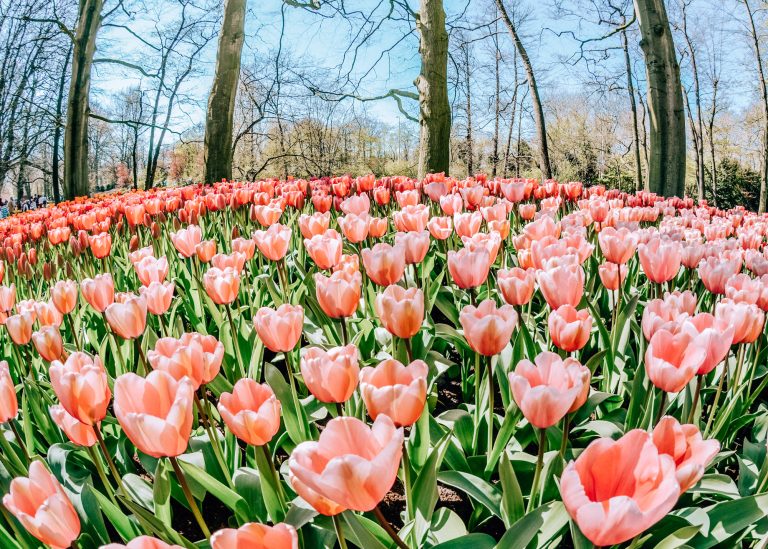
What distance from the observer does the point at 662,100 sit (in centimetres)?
676

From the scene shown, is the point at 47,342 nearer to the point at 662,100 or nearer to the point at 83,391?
the point at 83,391

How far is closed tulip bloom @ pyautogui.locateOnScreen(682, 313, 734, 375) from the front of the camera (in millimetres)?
951

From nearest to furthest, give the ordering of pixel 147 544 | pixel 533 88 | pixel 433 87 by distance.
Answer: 1. pixel 147 544
2. pixel 433 87
3. pixel 533 88

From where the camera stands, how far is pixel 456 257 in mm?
1523

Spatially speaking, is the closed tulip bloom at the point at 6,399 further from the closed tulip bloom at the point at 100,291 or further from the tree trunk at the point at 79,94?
the tree trunk at the point at 79,94

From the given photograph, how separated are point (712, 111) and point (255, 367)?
87.6 feet

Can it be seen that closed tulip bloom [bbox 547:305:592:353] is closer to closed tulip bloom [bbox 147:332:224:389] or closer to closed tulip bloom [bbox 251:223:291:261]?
closed tulip bloom [bbox 147:332:224:389]

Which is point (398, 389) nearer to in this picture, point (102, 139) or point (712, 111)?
point (712, 111)

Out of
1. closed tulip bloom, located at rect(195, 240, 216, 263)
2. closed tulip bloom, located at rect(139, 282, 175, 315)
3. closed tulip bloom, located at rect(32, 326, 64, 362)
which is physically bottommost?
closed tulip bloom, located at rect(32, 326, 64, 362)

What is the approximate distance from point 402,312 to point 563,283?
441 millimetres

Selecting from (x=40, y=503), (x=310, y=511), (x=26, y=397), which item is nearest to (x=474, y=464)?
(x=310, y=511)

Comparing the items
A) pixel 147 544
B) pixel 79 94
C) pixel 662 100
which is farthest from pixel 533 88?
pixel 147 544

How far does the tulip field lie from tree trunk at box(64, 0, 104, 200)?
36.4ft

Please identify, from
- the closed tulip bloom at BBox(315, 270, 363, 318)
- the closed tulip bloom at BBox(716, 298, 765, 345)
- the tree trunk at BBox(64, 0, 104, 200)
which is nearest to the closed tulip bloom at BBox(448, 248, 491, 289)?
the closed tulip bloom at BBox(315, 270, 363, 318)
